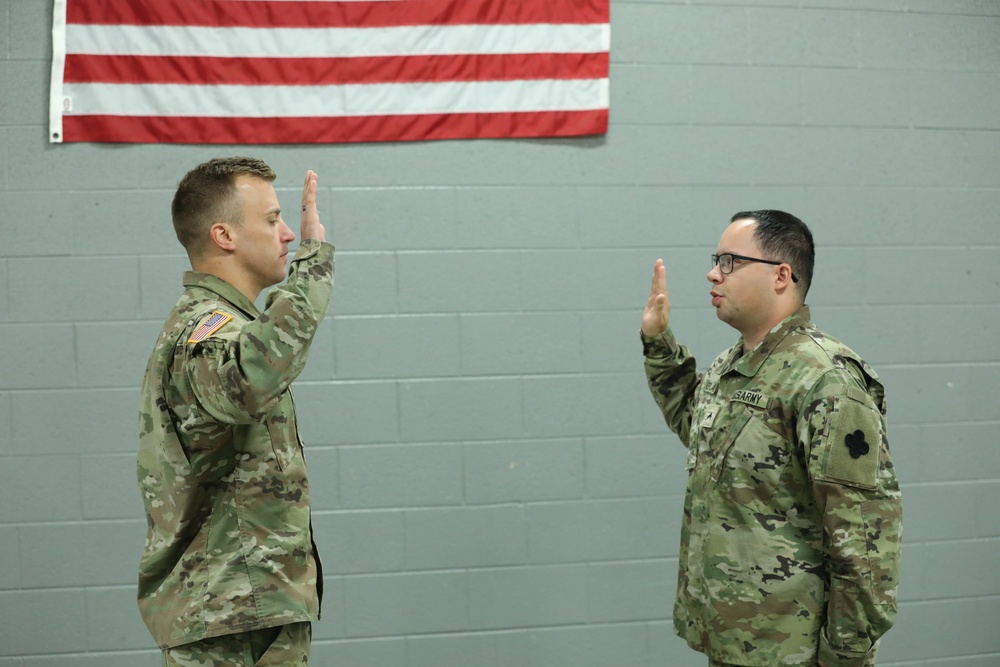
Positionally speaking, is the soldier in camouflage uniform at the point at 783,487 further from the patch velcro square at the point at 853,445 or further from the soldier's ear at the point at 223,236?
the soldier's ear at the point at 223,236

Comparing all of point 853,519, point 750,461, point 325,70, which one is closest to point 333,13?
point 325,70

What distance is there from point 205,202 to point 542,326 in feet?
5.20

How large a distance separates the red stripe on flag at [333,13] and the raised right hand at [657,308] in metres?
1.35

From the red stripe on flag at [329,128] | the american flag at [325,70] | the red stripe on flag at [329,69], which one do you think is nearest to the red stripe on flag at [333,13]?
the american flag at [325,70]

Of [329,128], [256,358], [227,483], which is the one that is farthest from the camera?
[329,128]

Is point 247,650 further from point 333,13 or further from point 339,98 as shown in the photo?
point 333,13

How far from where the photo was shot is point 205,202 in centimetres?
204

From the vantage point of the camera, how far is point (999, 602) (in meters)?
3.62

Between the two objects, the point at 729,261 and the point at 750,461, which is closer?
the point at 750,461

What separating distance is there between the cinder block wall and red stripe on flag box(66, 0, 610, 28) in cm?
20

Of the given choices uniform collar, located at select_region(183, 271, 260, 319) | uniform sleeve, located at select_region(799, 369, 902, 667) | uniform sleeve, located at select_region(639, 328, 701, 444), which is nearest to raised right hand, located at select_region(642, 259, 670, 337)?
uniform sleeve, located at select_region(639, 328, 701, 444)

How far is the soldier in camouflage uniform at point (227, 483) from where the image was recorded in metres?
1.81

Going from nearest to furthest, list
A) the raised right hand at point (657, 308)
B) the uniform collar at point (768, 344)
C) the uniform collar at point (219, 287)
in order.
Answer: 1. the uniform collar at point (219, 287)
2. the uniform collar at point (768, 344)
3. the raised right hand at point (657, 308)

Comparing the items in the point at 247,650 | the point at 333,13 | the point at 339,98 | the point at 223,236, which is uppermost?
the point at 333,13
